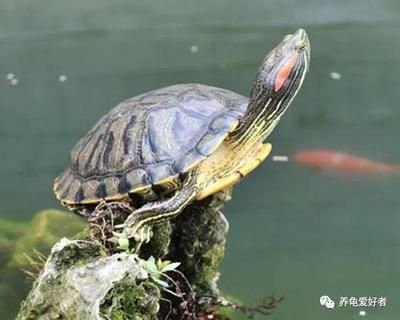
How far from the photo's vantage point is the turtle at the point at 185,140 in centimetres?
177

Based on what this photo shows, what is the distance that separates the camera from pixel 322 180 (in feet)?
9.66

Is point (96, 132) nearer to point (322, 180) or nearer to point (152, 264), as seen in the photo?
point (152, 264)

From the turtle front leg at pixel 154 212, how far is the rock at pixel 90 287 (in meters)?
0.14

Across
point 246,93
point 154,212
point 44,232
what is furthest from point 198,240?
point 246,93

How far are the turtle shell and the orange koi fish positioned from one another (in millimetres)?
1150

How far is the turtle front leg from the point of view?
1590mm

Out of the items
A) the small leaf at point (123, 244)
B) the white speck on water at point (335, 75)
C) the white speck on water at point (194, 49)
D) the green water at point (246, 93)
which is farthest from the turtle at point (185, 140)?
the white speck on water at point (194, 49)

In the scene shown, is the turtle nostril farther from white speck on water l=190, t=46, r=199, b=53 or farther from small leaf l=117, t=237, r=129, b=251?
white speck on water l=190, t=46, r=199, b=53

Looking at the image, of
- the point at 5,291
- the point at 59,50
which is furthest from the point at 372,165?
the point at 59,50

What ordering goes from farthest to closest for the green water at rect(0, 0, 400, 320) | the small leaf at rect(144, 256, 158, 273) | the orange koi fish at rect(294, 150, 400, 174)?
1. the orange koi fish at rect(294, 150, 400, 174)
2. the green water at rect(0, 0, 400, 320)
3. the small leaf at rect(144, 256, 158, 273)

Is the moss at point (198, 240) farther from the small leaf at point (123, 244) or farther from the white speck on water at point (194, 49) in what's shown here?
the white speck on water at point (194, 49)

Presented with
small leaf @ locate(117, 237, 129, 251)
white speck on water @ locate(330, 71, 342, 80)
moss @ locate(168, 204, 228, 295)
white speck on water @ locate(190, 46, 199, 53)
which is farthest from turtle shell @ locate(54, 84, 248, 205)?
white speck on water @ locate(190, 46, 199, 53)

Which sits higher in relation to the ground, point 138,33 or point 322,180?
point 138,33

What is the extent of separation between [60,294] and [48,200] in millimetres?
1661
